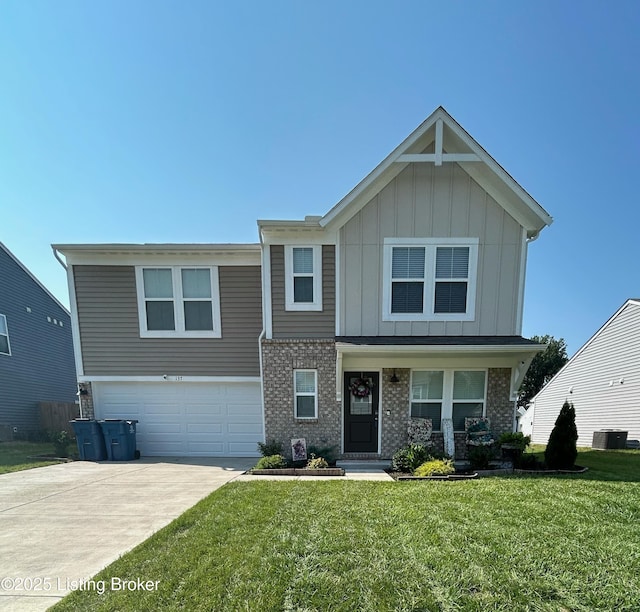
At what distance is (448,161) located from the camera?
245 inches

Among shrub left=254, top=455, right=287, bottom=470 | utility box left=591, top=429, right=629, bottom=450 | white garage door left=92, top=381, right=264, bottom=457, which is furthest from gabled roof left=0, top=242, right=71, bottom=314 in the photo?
utility box left=591, top=429, right=629, bottom=450

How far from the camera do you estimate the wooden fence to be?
35.9 ft

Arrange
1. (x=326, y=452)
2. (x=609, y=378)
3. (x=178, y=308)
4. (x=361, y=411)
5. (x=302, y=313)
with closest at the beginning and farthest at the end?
(x=326, y=452), (x=302, y=313), (x=361, y=411), (x=178, y=308), (x=609, y=378)

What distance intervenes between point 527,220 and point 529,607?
6.83 meters

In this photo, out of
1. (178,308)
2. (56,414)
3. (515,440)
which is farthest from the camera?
(56,414)

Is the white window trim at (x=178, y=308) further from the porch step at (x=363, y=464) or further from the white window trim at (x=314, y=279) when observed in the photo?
the porch step at (x=363, y=464)

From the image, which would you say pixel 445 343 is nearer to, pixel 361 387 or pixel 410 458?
pixel 361 387

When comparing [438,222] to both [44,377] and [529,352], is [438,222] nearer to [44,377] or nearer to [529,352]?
[529,352]

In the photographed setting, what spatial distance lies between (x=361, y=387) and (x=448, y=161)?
541 cm

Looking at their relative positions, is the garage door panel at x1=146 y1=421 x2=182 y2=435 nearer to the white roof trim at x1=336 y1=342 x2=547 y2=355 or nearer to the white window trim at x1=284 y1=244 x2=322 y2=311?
the white window trim at x1=284 y1=244 x2=322 y2=311

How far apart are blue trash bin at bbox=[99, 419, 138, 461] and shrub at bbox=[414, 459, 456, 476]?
7039 mm

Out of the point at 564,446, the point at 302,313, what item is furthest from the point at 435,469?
the point at 302,313

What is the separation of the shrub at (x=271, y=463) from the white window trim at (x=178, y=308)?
330cm

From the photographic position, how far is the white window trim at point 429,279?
21.3 feet
